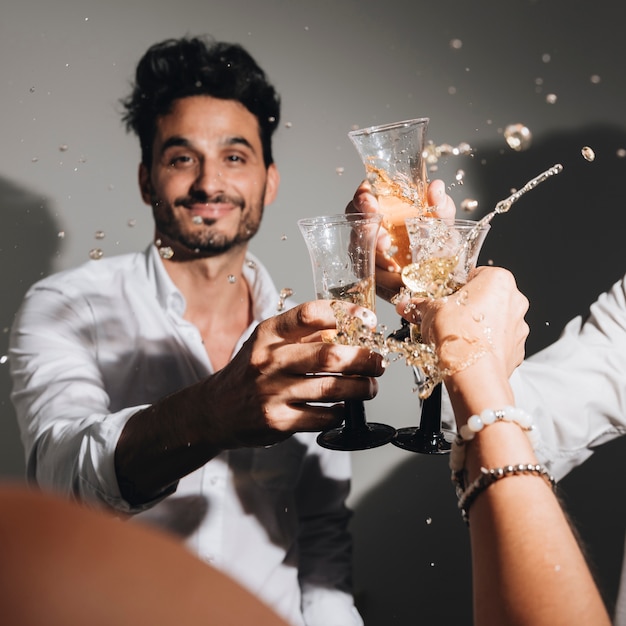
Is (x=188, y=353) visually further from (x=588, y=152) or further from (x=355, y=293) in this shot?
(x=588, y=152)

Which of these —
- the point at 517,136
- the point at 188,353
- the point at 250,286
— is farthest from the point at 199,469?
the point at 517,136

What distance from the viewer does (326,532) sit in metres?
1.60

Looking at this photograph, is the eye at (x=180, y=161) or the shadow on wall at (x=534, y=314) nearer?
→ the eye at (x=180, y=161)

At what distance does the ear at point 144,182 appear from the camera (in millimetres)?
1635

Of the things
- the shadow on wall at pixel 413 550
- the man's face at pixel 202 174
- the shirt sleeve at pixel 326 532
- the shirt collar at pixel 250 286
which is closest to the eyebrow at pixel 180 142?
the man's face at pixel 202 174

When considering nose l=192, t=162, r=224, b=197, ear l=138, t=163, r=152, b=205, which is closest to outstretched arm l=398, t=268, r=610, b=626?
nose l=192, t=162, r=224, b=197

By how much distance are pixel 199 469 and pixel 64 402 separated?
0.32 meters

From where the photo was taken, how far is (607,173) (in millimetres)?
1827

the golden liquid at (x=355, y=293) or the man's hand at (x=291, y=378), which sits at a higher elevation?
the golden liquid at (x=355, y=293)

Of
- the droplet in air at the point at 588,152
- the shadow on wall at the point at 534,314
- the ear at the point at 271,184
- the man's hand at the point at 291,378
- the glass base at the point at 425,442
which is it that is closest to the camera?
the man's hand at the point at 291,378

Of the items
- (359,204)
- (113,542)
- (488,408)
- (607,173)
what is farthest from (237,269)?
(113,542)

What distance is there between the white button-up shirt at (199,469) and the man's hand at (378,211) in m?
0.52

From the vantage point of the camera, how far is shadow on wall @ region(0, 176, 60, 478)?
1.58 meters

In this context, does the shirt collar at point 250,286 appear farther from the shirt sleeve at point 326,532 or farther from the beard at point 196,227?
the shirt sleeve at point 326,532
